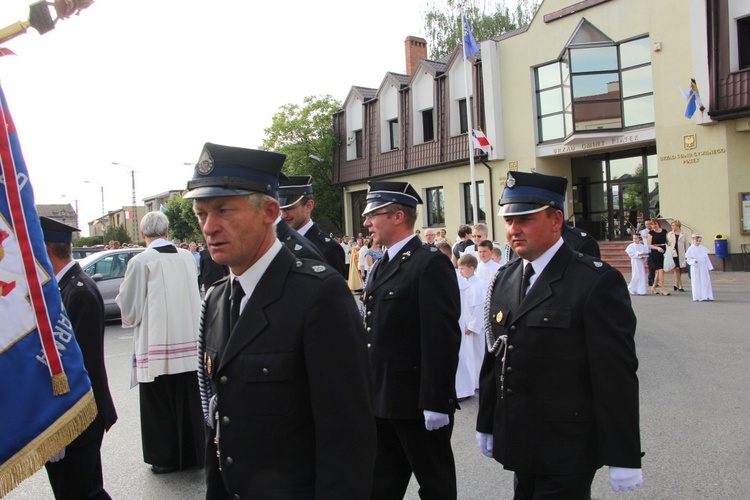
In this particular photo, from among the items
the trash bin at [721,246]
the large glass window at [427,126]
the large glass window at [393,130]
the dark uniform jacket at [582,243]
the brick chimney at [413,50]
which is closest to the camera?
the dark uniform jacket at [582,243]

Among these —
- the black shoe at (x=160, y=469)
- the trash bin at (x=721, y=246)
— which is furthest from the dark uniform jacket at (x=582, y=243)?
the trash bin at (x=721, y=246)

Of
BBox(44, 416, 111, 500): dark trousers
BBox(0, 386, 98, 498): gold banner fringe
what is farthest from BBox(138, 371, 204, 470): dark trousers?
BBox(0, 386, 98, 498): gold banner fringe

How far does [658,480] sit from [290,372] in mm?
3773

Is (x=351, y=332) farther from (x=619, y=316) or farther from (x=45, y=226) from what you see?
(x=45, y=226)

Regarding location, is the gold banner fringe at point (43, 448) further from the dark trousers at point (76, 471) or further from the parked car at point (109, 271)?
the parked car at point (109, 271)

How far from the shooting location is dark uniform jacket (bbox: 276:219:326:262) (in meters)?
4.36

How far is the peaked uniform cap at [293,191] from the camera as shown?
5273 mm

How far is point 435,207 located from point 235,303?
91.0 ft

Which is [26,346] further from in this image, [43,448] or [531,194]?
[531,194]

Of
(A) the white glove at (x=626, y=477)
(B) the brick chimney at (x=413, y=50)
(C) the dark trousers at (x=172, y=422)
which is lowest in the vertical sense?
(C) the dark trousers at (x=172, y=422)

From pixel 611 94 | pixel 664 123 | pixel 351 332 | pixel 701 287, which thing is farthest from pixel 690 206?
pixel 351 332

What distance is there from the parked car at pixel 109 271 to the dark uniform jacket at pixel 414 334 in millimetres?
12853

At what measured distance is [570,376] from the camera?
2.99 meters

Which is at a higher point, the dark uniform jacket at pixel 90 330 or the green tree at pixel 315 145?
the green tree at pixel 315 145
